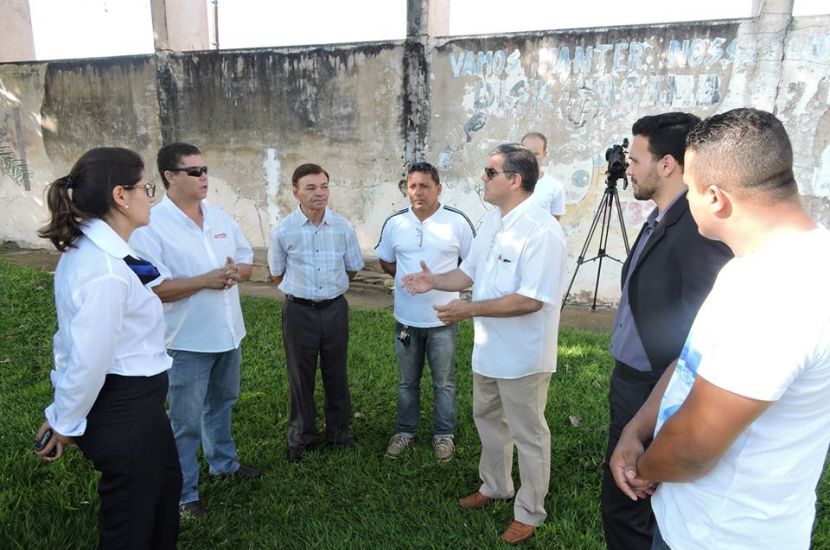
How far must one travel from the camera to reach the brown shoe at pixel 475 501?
2.92 meters

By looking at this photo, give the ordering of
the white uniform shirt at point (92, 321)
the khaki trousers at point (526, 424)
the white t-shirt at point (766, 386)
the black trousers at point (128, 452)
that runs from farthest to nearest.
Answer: the khaki trousers at point (526, 424)
the black trousers at point (128, 452)
the white uniform shirt at point (92, 321)
the white t-shirt at point (766, 386)

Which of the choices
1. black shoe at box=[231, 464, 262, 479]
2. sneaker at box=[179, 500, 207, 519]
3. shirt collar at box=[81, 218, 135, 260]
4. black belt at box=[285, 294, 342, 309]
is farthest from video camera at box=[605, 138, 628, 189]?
sneaker at box=[179, 500, 207, 519]

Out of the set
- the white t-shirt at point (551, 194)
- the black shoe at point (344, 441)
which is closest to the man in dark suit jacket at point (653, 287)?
the black shoe at point (344, 441)

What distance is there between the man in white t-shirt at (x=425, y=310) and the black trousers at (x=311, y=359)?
15.4 inches

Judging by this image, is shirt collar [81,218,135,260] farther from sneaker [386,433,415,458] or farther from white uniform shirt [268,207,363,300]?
sneaker [386,433,415,458]

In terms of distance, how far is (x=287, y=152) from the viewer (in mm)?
7992

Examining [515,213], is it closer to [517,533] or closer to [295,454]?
[517,533]

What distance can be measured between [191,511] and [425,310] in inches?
68.0

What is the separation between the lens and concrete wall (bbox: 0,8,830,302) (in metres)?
5.66

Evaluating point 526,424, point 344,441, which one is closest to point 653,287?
point 526,424

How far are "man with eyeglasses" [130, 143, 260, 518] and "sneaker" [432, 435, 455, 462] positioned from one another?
1413 millimetres

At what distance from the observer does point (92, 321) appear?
5.81 ft

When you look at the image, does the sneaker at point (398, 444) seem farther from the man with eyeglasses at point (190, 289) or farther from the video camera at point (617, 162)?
the video camera at point (617, 162)

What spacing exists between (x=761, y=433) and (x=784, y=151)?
629 mm
